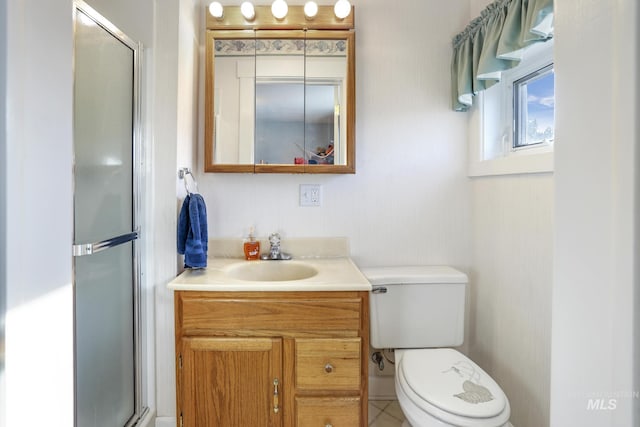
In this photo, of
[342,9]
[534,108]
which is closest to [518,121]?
[534,108]

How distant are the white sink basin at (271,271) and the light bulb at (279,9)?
1189mm

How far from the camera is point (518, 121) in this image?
4.97ft

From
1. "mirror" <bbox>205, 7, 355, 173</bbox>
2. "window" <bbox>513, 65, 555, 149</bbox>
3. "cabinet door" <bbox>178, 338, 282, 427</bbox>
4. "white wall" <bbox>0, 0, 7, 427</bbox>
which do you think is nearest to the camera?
"white wall" <bbox>0, 0, 7, 427</bbox>

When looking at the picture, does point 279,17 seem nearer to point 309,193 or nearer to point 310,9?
point 310,9

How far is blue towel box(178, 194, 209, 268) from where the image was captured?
1.39 metres

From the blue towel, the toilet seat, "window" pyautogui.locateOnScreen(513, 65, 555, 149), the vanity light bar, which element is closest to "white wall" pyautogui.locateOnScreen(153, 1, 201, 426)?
the blue towel

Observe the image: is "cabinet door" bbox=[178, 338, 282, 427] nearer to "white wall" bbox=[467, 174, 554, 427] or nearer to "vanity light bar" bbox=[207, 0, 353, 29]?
"white wall" bbox=[467, 174, 554, 427]

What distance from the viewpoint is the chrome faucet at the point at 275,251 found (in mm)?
1643

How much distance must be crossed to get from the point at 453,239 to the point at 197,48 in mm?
1627

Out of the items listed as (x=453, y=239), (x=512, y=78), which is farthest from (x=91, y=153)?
(x=512, y=78)

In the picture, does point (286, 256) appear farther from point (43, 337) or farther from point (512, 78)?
point (512, 78)

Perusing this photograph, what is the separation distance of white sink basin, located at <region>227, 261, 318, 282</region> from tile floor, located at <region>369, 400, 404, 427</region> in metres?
0.77

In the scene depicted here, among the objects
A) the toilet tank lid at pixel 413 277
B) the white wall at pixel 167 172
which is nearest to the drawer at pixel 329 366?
the toilet tank lid at pixel 413 277

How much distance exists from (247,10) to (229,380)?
162cm
